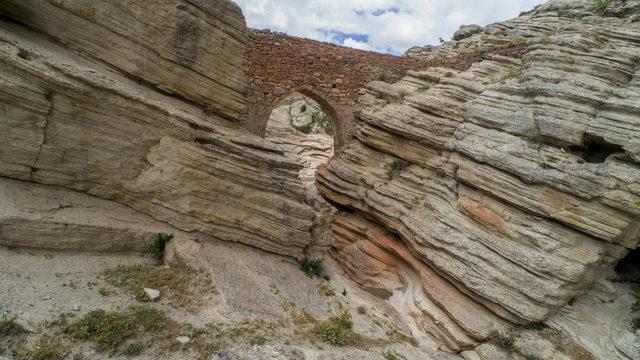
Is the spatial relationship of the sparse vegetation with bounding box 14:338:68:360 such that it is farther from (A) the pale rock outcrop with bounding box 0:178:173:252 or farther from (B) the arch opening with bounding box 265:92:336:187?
(B) the arch opening with bounding box 265:92:336:187

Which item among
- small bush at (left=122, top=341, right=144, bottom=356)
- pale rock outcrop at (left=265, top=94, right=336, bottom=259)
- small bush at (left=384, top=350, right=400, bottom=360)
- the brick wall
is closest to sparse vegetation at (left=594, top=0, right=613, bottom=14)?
the brick wall

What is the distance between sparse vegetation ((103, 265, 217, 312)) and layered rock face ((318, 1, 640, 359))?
592cm

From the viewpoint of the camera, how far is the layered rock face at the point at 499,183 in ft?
30.2

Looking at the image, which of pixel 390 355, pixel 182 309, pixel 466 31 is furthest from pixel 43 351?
pixel 466 31

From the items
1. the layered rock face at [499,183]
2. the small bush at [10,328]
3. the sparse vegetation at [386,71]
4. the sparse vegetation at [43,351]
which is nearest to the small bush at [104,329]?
the sparse vegetation at [43,351]

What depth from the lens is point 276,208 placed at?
1089 cm

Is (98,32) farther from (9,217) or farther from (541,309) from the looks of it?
(541,309)

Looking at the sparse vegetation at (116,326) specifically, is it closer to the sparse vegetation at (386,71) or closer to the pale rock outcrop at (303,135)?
the pale rock outcrop at (303,135)

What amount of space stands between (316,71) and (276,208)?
6.75 meters

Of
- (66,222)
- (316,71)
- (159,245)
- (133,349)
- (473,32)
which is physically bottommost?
(133,349)

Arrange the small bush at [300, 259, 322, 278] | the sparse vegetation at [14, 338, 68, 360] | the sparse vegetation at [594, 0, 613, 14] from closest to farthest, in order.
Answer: the sparse vegetation at [14, 338, 68, 360] → the small bush at [300, 259, 322, 278] → the sparse vegetation at [594, 0, 613, 14]

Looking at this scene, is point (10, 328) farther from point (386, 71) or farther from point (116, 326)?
point (386, 71)

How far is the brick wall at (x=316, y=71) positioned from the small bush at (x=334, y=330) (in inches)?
300

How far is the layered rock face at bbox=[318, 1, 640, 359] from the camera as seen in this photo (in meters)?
9.20
